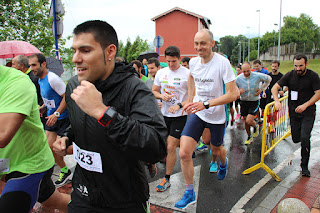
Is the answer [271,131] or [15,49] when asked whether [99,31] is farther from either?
[15,49]

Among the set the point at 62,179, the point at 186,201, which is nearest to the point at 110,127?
the point at 186,201

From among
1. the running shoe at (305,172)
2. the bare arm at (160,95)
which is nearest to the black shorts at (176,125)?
the bare arm at (160,95)

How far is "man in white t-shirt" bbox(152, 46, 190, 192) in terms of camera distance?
4469 millimetres

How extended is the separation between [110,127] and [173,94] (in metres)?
3.42

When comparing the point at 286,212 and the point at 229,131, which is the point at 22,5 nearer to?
the point at 229,131

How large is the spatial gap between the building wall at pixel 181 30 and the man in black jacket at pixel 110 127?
130 ft

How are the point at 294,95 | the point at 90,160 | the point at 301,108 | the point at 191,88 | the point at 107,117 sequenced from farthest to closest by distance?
the point at 294,95, the point at 301,108, the point at 191,88, the point at 90,160, the point at 107,117

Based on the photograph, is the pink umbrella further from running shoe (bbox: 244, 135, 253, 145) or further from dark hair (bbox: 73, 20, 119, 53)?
dark hair (bbox: 73, 20, 119, 53)

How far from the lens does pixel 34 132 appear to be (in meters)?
2.30

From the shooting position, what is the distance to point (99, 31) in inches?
63.8

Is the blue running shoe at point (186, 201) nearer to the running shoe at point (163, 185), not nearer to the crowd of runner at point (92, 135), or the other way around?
Result: the crowd of runner at point (92, 135)

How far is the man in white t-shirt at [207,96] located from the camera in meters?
3.70

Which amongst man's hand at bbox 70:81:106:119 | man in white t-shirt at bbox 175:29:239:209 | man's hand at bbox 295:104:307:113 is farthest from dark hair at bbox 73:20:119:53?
man's hand at bbox 295:104:307:113

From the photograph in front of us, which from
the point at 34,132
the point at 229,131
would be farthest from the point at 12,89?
the point at 229,131
